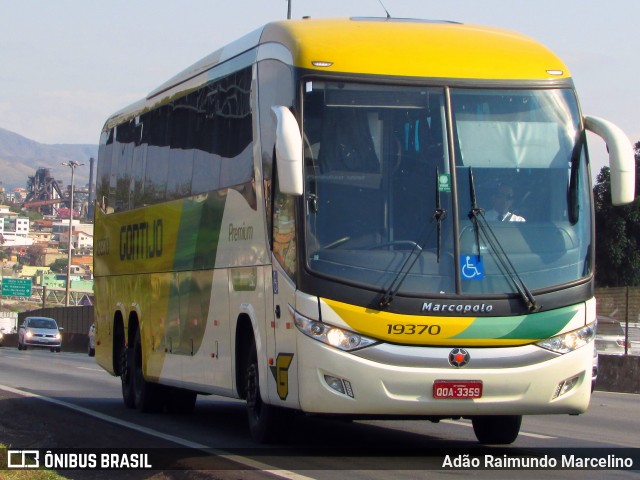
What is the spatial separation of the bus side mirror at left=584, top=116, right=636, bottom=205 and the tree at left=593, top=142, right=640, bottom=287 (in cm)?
3528

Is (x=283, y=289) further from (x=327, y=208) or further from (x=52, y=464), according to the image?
(x=52, y=464)

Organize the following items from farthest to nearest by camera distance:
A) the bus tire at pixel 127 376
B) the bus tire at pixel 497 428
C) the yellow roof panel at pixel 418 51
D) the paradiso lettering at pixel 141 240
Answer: the bus tire at pixel 127 376, the paradiso lettering at pixel 141 240, the bus tire at pixel 497 428, the yellow roof panel at pixel 418 51

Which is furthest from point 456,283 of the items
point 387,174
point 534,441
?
point 534,441

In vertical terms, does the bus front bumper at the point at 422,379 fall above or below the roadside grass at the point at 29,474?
above

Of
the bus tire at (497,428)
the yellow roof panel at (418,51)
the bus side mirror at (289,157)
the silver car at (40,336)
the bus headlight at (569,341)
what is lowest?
the silver car at (40,336)

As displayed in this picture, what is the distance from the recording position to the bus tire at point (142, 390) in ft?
57.0

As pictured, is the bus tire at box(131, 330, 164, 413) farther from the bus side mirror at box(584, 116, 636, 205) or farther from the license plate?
the bus side mirror at box(584, 116, 636, 205)

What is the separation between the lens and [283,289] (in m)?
11.0

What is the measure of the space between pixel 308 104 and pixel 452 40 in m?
1.49

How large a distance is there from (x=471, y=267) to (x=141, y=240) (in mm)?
7908

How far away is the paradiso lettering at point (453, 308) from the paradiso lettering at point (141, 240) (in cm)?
655

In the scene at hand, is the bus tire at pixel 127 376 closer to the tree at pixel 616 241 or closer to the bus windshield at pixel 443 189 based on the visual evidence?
the bus windshield at pixel 443 189

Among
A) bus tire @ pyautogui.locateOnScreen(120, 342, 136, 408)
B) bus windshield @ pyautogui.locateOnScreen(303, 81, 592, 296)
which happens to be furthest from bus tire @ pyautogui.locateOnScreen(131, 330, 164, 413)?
bus windshield @ pyautogui.locateOnScreen(303, 81, 592, 296)

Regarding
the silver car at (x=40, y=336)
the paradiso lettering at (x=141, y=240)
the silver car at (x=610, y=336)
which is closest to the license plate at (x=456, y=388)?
the paradiso lettering at (x=141, y=240)
